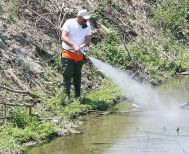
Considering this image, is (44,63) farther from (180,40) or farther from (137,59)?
(180,40)

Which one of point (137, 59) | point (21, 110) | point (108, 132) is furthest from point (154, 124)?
point (137, 59)

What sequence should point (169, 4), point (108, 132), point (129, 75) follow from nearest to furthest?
1. point (108, 132)
2. point (129, 75)
3. point (169, 4)

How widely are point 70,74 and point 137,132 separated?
2.36 m

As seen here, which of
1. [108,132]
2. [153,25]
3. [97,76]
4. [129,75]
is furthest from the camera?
[153,25]

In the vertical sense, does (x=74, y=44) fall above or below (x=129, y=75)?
above

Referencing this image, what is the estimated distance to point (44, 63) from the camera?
12938 mm

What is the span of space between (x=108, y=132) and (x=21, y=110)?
149 centimetres

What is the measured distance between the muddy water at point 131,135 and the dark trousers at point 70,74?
79 cm

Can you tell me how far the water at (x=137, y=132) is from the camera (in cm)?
883

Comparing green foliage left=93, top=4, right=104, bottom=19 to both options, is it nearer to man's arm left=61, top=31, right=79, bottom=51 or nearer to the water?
the water

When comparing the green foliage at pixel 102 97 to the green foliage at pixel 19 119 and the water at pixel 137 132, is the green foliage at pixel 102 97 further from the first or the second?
the green foliage at pixel 19 119

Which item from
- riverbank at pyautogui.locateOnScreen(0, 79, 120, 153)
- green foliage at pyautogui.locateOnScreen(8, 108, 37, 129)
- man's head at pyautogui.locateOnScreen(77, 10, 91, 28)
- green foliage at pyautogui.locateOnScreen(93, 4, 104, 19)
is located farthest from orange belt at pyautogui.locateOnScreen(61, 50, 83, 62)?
green foliage at pyautogui.locateOnScreen(93, 4, 104, 19)

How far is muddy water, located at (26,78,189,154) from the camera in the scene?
28.9 feet

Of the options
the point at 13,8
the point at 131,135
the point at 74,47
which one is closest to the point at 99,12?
the point at 13,8
